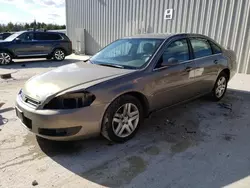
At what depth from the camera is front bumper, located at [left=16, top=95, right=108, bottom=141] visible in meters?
2.53

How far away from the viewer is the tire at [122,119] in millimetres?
2846

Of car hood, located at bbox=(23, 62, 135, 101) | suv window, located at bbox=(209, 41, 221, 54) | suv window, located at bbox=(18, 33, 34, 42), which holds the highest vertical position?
suv window, located at bbox=(209, 41, 221, 54)

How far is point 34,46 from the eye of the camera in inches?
415

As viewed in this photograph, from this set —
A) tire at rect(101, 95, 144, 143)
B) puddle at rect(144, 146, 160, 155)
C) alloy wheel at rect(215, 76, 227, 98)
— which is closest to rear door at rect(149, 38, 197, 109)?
tire at rect(101, 95, 144, 143)

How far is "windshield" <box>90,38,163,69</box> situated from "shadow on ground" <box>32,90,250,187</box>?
1.09 m

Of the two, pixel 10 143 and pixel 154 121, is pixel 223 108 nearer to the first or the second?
pixel 154 121

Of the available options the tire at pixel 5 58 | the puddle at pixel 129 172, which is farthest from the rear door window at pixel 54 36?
the puddle at pixel 129 172

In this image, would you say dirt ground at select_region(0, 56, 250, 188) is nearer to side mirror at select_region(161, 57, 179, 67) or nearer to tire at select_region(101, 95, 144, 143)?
tire at select_region(101, 95, 144, 143)

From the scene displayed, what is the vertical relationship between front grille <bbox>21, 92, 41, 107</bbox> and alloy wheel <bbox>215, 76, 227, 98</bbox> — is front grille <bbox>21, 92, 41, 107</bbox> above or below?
above

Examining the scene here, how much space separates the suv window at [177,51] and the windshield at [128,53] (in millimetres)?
190

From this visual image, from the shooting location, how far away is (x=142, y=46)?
3760 mm

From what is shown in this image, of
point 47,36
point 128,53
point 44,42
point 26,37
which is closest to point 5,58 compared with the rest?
point 26,37

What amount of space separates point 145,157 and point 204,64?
2.33 metres

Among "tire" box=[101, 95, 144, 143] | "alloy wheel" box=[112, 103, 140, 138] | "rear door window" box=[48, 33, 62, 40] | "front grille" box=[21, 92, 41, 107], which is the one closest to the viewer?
"front grille" box=[21, 92, 41, 107]
